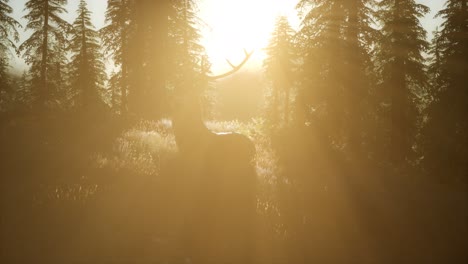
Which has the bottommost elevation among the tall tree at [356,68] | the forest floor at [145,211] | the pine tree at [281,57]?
the forest floor at [145,211]

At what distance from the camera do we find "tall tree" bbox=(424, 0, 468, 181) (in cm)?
1958

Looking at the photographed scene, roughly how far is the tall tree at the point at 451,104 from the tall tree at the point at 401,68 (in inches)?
44.2

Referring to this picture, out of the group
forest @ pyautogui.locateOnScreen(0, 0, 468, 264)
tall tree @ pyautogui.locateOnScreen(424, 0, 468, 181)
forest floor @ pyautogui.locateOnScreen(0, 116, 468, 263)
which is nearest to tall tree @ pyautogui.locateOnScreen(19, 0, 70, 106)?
forest @ pyautogui.locateOnScreen(0, 0, 468, 264)

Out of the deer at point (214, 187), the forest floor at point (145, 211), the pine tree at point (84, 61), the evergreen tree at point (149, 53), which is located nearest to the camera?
the forest floor at point (145, 211)

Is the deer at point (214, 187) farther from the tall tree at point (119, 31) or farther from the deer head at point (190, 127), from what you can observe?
the tall tree at point (119, 31)

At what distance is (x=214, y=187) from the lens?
8305 mm

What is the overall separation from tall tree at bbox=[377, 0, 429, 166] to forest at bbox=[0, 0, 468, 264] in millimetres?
95

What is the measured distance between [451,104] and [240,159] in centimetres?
1775

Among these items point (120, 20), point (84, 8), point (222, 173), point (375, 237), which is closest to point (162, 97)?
point (120, 20)

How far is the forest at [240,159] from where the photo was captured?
605 cm

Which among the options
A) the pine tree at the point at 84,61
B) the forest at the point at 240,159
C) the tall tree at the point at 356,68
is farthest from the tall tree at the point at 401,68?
the pine tree at the point at 84,61

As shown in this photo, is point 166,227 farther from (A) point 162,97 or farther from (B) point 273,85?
(B) point 273,85

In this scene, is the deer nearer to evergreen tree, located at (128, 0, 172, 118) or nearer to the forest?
the forest

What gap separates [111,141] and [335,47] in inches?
516
